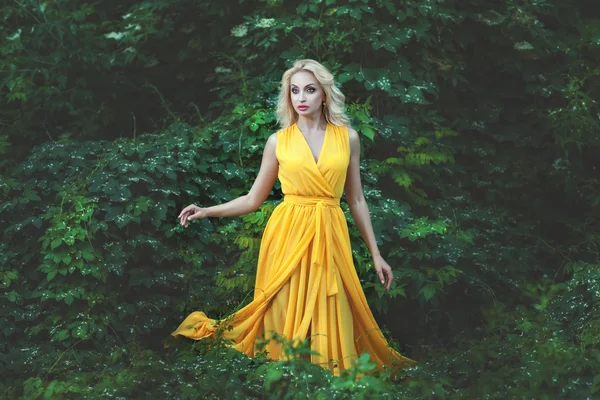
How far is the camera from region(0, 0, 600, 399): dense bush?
16.1 ft

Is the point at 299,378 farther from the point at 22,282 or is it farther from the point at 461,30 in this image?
the point at 461,30

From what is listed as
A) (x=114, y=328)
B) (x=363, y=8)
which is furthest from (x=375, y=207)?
(x=114, y=328)

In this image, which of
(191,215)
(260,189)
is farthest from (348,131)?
(191,215)

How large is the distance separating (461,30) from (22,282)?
358 cm

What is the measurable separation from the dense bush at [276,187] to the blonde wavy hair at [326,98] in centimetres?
98

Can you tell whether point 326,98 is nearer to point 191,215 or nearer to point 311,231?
point 311,231

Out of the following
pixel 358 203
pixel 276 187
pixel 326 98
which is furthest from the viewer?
pixel 276 187

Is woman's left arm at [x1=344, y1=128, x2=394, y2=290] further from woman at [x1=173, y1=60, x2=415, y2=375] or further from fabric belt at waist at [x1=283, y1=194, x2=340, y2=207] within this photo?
fabric belt at waist at [x1=283, y1=194, x2=340, y2=207]

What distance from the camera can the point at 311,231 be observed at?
4.86 m

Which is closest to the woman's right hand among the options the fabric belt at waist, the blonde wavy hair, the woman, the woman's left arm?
the woman

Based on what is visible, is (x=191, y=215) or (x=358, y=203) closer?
(x=191, y=215)

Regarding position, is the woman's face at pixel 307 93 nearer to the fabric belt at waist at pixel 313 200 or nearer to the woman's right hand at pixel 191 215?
the fabric belt at waist at pixel 313 200

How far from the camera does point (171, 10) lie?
7.41 m

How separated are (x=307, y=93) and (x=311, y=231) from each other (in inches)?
28.3
